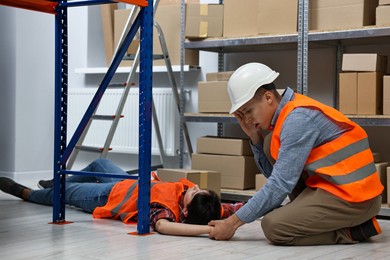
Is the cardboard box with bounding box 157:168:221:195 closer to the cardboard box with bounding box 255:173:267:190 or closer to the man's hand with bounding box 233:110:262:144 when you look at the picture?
the cardboard box with bounding box 255:173:267:190

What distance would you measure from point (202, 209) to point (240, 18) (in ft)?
5.52

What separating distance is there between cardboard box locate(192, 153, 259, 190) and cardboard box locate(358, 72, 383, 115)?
2.89ft

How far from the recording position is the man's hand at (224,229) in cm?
289

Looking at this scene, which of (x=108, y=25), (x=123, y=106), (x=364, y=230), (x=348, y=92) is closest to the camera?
(x=364, y=230)

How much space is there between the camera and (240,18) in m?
4.40

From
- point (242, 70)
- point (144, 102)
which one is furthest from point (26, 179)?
point (242, 70)

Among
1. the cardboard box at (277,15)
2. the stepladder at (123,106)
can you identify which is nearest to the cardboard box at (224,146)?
the stepladder at (123,106)

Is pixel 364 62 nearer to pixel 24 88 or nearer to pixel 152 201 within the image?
pixel 152 201

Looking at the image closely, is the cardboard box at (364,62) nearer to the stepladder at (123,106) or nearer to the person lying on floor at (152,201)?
the person lying on floor at (152,201)

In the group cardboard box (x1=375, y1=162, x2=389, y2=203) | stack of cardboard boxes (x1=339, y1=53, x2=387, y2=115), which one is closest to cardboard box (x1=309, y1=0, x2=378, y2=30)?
stack of cardboard boxes (x1=339, y1=53, x2=387, y2=115)

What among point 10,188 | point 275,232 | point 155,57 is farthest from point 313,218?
point 155,57

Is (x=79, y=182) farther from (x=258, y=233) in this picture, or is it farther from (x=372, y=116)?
(x=372, y=116)

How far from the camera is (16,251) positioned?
8.97 feet

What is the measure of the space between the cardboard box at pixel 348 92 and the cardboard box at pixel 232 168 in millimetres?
792
